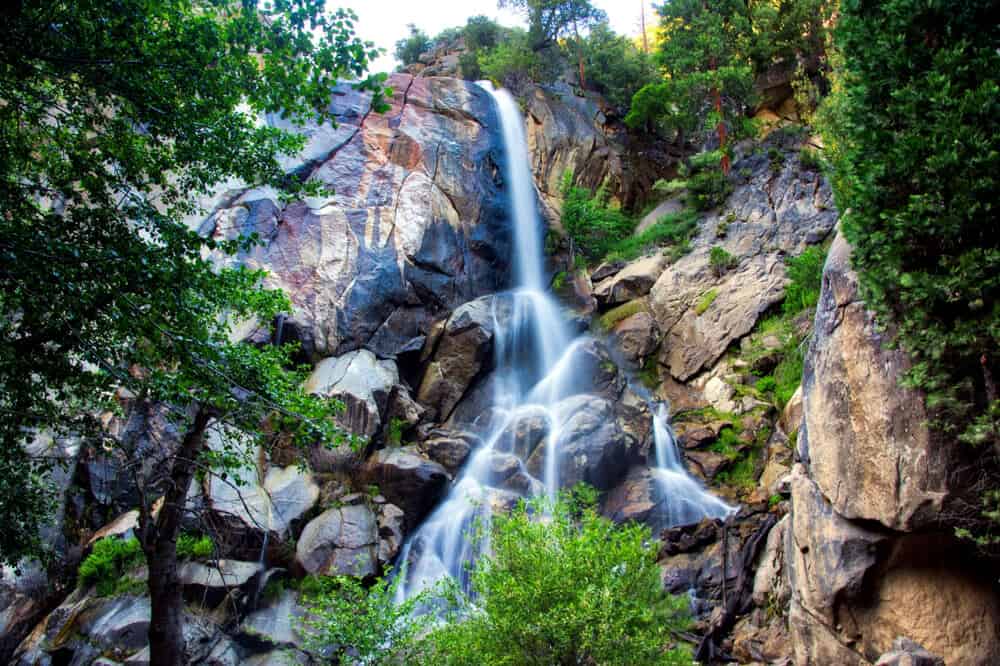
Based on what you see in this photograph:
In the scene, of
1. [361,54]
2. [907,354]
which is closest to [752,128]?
[907,354]

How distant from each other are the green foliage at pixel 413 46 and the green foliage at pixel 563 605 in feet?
120

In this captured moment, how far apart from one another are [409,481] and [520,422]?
12.0 ft

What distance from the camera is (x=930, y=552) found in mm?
8250

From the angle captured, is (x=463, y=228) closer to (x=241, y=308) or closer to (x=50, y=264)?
(x=241, y=308)

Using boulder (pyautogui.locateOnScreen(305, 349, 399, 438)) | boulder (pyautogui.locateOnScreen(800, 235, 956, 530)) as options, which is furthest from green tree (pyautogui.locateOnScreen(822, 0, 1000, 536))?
boulder (pyautogui.locateOnScreen(305, 349, 399, 438))

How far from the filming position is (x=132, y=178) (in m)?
8.20

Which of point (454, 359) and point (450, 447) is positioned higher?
point (454, 359)

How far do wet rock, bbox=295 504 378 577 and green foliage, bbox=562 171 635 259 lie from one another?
1508 cm

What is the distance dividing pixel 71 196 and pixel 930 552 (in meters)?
12.0

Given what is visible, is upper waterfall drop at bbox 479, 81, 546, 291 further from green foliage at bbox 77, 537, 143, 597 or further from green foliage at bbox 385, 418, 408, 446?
green foliage at bbox 77, 537, 143, 597

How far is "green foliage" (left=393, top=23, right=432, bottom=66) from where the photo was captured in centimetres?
3928

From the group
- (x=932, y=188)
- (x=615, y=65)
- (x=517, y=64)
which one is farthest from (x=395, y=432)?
(x=615, y=65)

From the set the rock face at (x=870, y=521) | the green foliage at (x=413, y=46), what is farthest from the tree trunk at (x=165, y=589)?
the green foliage at (x=413, y=46)

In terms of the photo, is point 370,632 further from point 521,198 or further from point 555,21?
point 555,21
